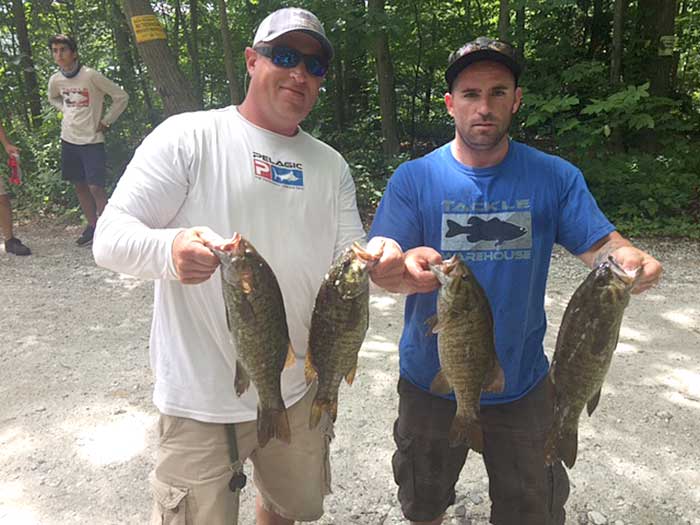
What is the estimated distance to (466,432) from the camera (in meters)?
2.38

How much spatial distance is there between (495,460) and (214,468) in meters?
1.43

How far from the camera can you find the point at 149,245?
2023mm

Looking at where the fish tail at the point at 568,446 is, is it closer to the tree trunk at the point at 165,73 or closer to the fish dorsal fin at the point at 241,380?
the fish dorsal fin at the point at 241,380

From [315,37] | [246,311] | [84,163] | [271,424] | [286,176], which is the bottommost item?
[271,424]

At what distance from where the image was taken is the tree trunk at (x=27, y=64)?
12891 millimetres

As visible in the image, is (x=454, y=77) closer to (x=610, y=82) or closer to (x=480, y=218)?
(x=480, y=218)

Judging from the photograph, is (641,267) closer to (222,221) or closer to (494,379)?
(494,379)

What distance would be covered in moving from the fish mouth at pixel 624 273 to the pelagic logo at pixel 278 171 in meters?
1.40

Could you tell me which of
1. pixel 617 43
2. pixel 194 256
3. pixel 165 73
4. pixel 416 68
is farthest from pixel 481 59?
pixel 416 68

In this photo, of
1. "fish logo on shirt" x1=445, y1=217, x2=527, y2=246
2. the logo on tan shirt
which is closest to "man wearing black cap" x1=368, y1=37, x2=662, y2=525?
"fish logo on shirt" x1=445, y1=217, x2=527, y2=246

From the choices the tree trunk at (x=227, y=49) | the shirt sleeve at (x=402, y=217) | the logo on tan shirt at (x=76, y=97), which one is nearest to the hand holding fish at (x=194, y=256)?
the shirt sleeve at (x=402, y=217)

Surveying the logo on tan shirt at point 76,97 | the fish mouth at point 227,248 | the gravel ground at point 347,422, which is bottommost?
the gravel ground at point 347,422

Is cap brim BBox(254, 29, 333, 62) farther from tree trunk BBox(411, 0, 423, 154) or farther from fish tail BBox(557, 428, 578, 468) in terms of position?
tree trunk BBox(411, 0, 423, 154)

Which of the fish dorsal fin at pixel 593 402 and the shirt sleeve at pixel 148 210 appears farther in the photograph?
the fish dorsal fin at pixel 593 402
